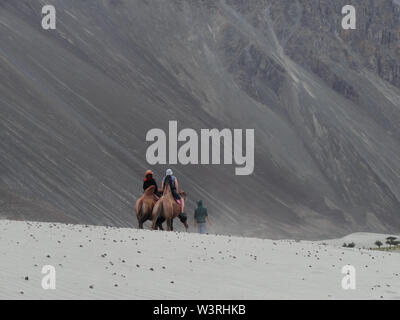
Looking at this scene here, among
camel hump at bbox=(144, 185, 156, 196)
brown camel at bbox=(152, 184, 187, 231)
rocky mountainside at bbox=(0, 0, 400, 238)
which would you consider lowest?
brown camel at bbox=(152, 184, 187, 231)

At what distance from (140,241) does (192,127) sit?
65535 millimetres

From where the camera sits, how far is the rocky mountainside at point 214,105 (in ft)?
195

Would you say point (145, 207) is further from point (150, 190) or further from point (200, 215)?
point (200, 215)

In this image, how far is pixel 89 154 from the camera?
209 ft

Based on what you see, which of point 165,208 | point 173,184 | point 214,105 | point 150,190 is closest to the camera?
point 165,208

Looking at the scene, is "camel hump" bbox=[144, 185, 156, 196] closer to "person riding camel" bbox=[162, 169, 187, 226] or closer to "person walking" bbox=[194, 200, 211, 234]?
"person riding camel" bbox=[162, 169, 187, 226]

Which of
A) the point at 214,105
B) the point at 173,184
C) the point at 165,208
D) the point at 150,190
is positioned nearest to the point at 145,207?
the point at 150,190

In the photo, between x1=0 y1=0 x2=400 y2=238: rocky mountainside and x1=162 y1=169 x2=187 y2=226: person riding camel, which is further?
x1=0 y1=0 x2=400 y2=238: rocky mountainside

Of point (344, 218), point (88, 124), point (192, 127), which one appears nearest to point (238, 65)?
point (192, 127)

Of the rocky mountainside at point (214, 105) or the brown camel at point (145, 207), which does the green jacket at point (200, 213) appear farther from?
the rocky mountainside at point (214, 105)

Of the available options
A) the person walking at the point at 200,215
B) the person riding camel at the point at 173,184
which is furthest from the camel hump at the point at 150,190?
the person walking at the point at 200,215

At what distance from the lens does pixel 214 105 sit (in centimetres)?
9450

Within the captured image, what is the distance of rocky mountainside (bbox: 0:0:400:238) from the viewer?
59438mm

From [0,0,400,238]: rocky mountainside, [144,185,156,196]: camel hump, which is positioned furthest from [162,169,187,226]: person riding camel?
[0,0,400,238]: rocky mountainside
